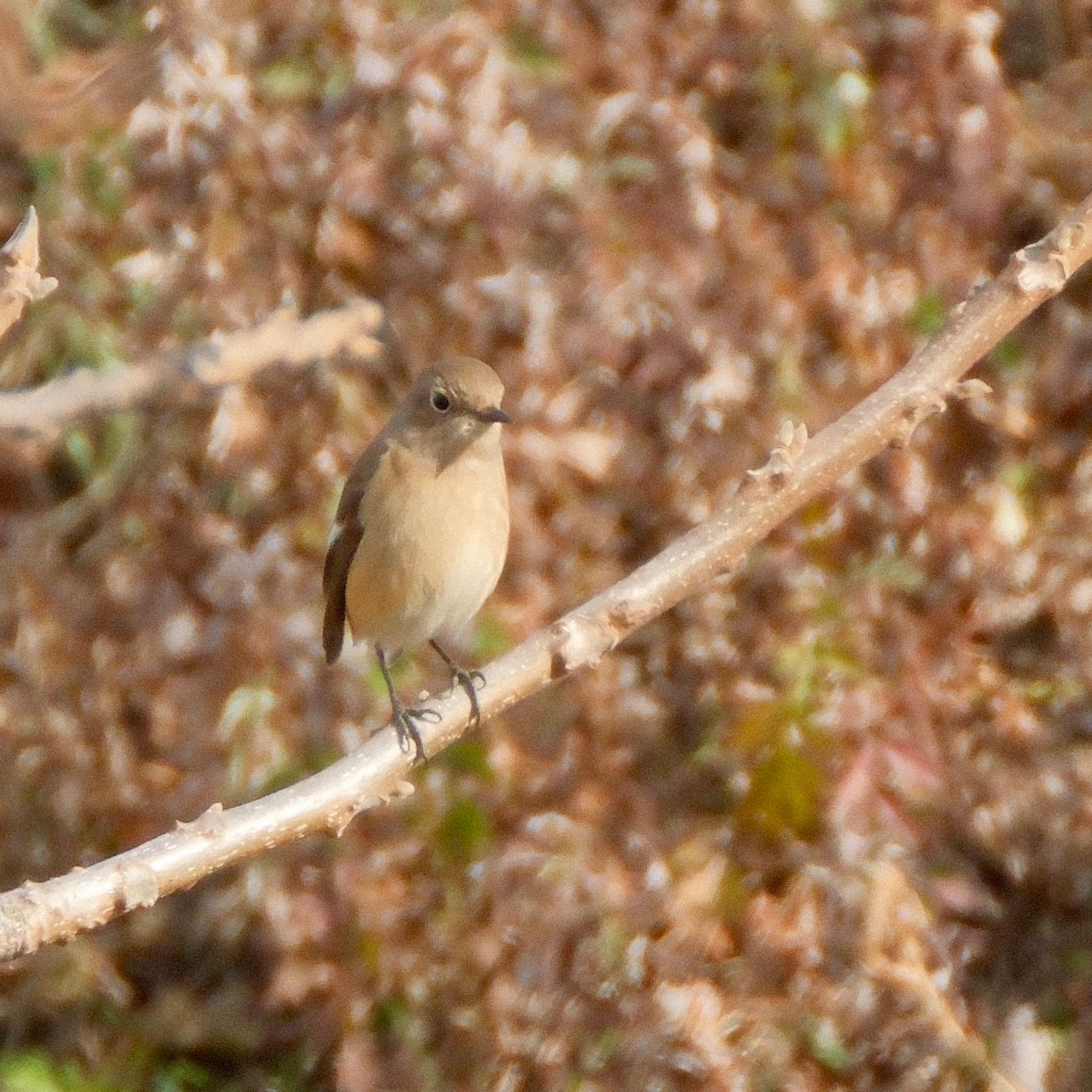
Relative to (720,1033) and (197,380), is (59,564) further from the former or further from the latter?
(197,380)

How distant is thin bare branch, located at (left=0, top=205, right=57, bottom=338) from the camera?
6.27 feet

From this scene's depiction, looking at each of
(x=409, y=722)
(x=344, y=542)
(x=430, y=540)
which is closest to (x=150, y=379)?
(x=409, y=722)

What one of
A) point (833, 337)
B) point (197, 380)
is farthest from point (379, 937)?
point (197, 380)

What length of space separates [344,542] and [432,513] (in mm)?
355

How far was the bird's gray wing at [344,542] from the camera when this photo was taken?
4113 millimetres

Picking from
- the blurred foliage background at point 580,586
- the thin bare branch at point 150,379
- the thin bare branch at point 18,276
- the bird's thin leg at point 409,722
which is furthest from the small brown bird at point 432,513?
the thin bare branch at point 18,276

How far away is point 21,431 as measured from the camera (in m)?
1.55

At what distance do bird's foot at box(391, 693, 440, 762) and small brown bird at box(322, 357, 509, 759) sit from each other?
29 centimetres

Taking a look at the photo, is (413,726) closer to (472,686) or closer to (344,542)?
(472,686)

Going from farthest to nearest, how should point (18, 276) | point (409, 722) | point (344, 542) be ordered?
1. point (344, 542)
2. point (409, 722)
3. point (18, 276)

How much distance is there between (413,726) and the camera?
10.6ft

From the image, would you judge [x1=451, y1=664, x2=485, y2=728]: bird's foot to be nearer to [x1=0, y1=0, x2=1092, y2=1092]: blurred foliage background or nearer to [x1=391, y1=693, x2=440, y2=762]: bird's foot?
[x1=391, y1=693, x2=440, y2=762]: bird's foot

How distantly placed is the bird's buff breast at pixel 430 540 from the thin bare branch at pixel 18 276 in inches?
77.8

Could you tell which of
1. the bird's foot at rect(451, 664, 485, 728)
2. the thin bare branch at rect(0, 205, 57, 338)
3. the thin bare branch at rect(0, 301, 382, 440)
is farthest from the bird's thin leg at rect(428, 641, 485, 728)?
the thin bare branch at rect(0, 205, 57, 338)
